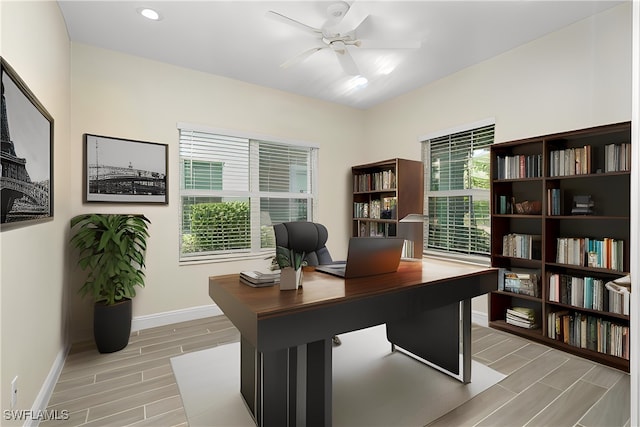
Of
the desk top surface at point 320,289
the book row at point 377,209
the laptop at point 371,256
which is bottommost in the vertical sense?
the desk top surface at point 320,289

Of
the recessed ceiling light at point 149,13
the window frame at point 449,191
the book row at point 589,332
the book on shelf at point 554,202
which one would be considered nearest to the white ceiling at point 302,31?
the recessed ceiling light at point 149,13

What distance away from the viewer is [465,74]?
3654mm

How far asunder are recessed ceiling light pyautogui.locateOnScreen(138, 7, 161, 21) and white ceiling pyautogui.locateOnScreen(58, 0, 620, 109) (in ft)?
0.14

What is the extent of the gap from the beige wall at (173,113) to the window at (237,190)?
16cm

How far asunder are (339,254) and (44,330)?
11.1 ft

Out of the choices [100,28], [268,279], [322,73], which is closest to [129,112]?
[100,28]

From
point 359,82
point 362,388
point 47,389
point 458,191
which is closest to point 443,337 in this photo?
point 362,388

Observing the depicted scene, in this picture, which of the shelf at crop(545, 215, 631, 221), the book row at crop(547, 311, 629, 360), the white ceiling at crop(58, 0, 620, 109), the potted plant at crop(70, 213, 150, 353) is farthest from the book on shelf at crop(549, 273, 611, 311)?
the potted plant at crop(70, 213, 150, 353)

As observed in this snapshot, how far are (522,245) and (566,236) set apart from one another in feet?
1.15

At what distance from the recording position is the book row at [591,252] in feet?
8.20

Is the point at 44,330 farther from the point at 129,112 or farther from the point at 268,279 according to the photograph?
the point at 129,112

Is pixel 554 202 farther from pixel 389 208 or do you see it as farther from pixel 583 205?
pixel 389 208

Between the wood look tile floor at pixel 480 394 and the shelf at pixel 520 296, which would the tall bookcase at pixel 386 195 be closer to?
the shelf at pixel 520 296

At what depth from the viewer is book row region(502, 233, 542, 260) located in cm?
301
